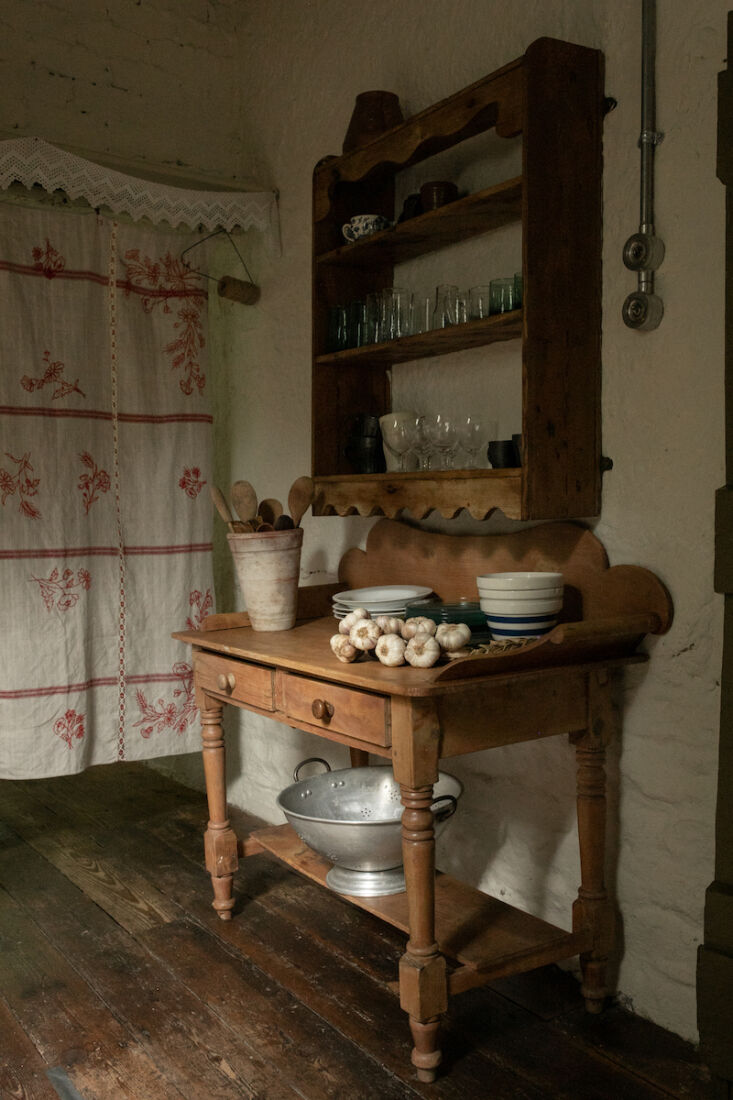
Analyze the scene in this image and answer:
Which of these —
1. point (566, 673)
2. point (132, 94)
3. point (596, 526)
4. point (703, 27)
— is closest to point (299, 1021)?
point (566, 673)

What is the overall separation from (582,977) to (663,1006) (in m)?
0.20

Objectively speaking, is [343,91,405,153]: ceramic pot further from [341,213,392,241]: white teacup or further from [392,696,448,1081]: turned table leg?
[392,696,448,1081]: turned table leg

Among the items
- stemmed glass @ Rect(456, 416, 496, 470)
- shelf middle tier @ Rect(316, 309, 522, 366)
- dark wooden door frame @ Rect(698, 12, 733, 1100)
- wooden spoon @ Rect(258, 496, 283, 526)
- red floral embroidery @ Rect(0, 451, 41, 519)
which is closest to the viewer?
dark wooden door frame @ Rect(698, 12, 733, 1100)

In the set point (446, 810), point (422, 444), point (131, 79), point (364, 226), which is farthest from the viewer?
point (131, 79)

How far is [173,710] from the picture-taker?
3416mm

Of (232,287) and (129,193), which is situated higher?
(129,193)

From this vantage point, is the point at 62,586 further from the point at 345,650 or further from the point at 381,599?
the point at 345,650

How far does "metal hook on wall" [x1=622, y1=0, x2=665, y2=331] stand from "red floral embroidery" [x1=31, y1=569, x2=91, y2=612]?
2.01m

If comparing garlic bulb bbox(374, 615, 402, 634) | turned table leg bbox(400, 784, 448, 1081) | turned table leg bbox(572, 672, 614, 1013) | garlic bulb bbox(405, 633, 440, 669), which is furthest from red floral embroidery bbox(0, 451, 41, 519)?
turned table leg bbox(572, 672, 614, 1013)

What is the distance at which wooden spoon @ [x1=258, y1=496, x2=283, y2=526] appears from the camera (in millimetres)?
2744

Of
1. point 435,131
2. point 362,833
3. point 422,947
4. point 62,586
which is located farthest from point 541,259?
point 62,586

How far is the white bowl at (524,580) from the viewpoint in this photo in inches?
81.2

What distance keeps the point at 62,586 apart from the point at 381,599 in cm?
124

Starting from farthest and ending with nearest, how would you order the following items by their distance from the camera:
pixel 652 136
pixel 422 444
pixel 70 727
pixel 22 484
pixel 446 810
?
pixel 70 727 → pixel 22 484 → pixel 422 444 → pixel 446 810 → pixel 652 136
